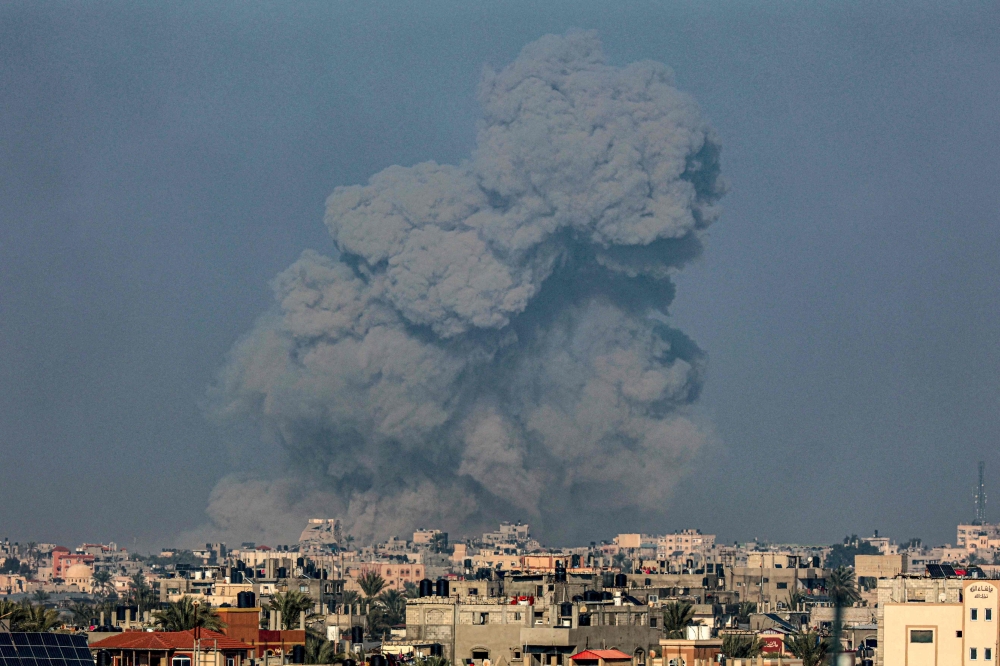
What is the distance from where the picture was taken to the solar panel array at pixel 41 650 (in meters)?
37.9

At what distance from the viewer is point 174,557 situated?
16750 centimetres

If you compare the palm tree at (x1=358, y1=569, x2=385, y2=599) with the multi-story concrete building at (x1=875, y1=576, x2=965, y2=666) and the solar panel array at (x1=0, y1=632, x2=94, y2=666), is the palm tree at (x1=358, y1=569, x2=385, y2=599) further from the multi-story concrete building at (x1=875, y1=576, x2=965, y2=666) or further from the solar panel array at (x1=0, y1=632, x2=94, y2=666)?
the solar panel array at (x1=0, y1=632, x2=94, y2=666)

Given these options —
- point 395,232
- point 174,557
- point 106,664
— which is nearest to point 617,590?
point 106,664

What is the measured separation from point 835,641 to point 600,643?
35.1 m

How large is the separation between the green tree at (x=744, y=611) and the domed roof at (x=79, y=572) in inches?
2692

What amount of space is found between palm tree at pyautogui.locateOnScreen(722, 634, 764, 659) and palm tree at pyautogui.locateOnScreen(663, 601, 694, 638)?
397 centimetres

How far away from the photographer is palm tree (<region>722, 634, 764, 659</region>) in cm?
6131

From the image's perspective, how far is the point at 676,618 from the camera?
232 feet

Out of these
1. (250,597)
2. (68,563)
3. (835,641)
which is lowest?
(835,641)

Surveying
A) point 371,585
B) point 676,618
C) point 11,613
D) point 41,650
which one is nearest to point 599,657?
point 11,613

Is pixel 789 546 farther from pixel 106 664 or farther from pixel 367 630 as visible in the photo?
pixel 106 664

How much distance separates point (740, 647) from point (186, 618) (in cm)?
1351

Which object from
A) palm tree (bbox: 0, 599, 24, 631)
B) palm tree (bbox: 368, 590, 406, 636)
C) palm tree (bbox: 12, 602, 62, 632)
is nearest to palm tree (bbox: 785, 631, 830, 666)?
palm tree (bbox: 12, 602, 62, 632)

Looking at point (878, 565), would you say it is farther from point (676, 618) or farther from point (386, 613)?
point (676, 618)
